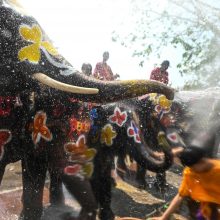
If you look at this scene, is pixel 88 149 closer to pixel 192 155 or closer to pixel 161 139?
pixel 192 155

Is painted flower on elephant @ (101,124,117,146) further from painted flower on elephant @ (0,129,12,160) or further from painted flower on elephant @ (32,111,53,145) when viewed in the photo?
painted flower on elephant @ (0,129,12,160)

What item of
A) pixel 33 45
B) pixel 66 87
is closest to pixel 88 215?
pixel 66 87

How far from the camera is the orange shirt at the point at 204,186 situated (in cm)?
293

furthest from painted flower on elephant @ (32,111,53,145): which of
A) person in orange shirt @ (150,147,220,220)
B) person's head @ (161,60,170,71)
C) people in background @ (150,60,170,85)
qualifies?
person's head @ (161,60,170,71)

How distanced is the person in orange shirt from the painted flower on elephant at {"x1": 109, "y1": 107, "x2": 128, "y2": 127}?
1.83 meters

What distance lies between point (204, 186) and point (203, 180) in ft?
0.15

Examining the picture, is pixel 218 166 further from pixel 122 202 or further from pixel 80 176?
pixel 122 202

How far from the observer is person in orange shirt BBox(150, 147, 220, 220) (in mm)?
2916

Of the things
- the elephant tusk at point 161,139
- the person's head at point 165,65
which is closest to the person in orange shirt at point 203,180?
the elephant tusk at point 161,139

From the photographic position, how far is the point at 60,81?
Answer: 3311 mm

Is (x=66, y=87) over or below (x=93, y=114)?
over

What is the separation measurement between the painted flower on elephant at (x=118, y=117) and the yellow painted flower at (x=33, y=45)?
158 cm

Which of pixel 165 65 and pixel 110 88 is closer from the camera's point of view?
pixel 110 88

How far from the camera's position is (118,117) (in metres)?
4.91
